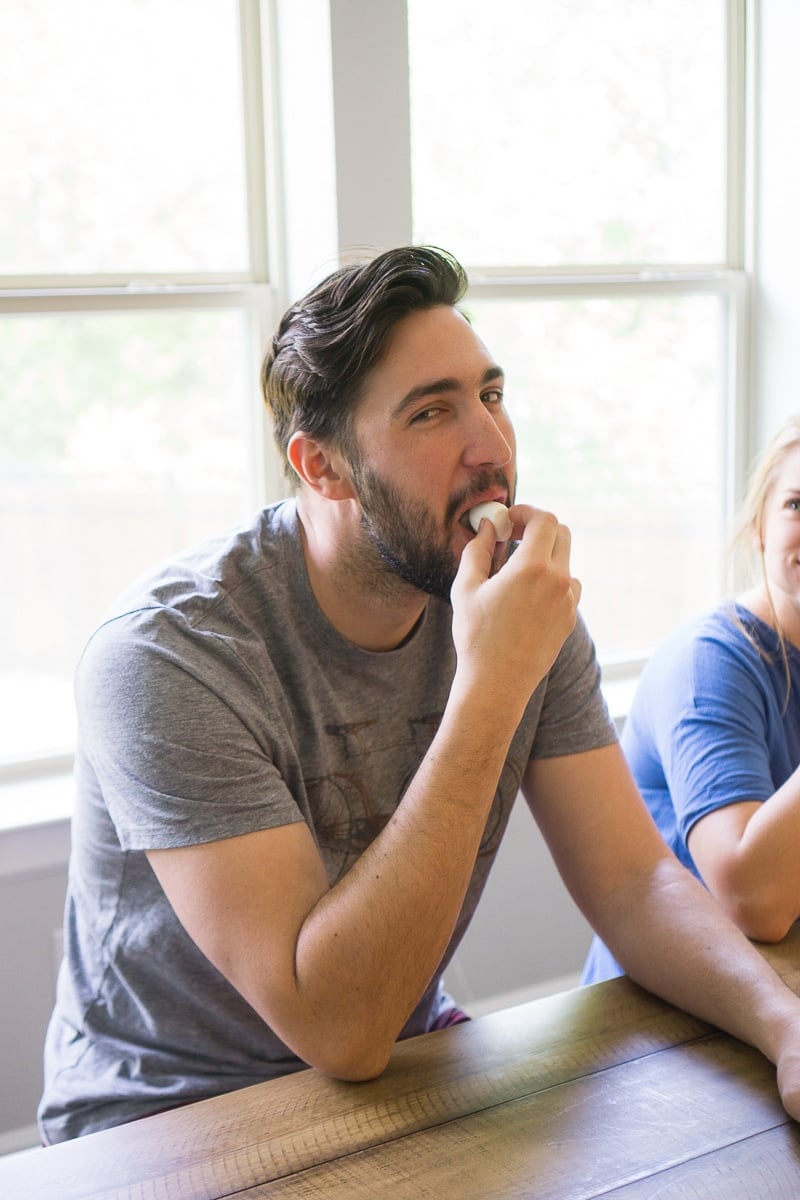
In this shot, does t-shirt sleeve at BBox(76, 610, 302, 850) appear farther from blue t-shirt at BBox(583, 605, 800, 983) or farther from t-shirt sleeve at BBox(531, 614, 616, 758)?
blue t-shirt at BBox(583, 605, 800, 983)

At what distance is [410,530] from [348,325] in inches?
9.8

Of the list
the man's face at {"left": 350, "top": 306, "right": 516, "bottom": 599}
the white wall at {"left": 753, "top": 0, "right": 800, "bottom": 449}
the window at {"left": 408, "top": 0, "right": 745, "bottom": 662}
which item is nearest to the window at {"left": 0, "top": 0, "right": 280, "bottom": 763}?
the window at {"left": 408, "top": 0, "right": 745, "bottom": 662}

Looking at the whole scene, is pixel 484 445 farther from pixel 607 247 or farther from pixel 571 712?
pixel 607 247

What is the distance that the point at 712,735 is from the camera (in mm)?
1608

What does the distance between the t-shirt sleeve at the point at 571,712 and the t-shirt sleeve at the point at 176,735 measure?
35cm

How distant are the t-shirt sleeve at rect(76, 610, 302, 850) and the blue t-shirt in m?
0.58

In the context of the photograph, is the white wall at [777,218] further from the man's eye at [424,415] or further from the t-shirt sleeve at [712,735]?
the man's eye at [424,415]

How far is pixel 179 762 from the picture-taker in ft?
4.02

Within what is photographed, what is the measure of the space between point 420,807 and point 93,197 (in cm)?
147

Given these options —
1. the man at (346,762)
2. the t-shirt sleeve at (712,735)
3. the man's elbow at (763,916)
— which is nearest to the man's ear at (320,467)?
the man at (346,762)

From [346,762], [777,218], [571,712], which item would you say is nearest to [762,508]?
[571,712]

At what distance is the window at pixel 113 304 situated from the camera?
2145mm

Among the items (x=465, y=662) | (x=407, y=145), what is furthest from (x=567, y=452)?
(x=465, y=662)

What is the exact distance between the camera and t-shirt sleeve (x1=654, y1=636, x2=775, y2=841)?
5.14 feet
